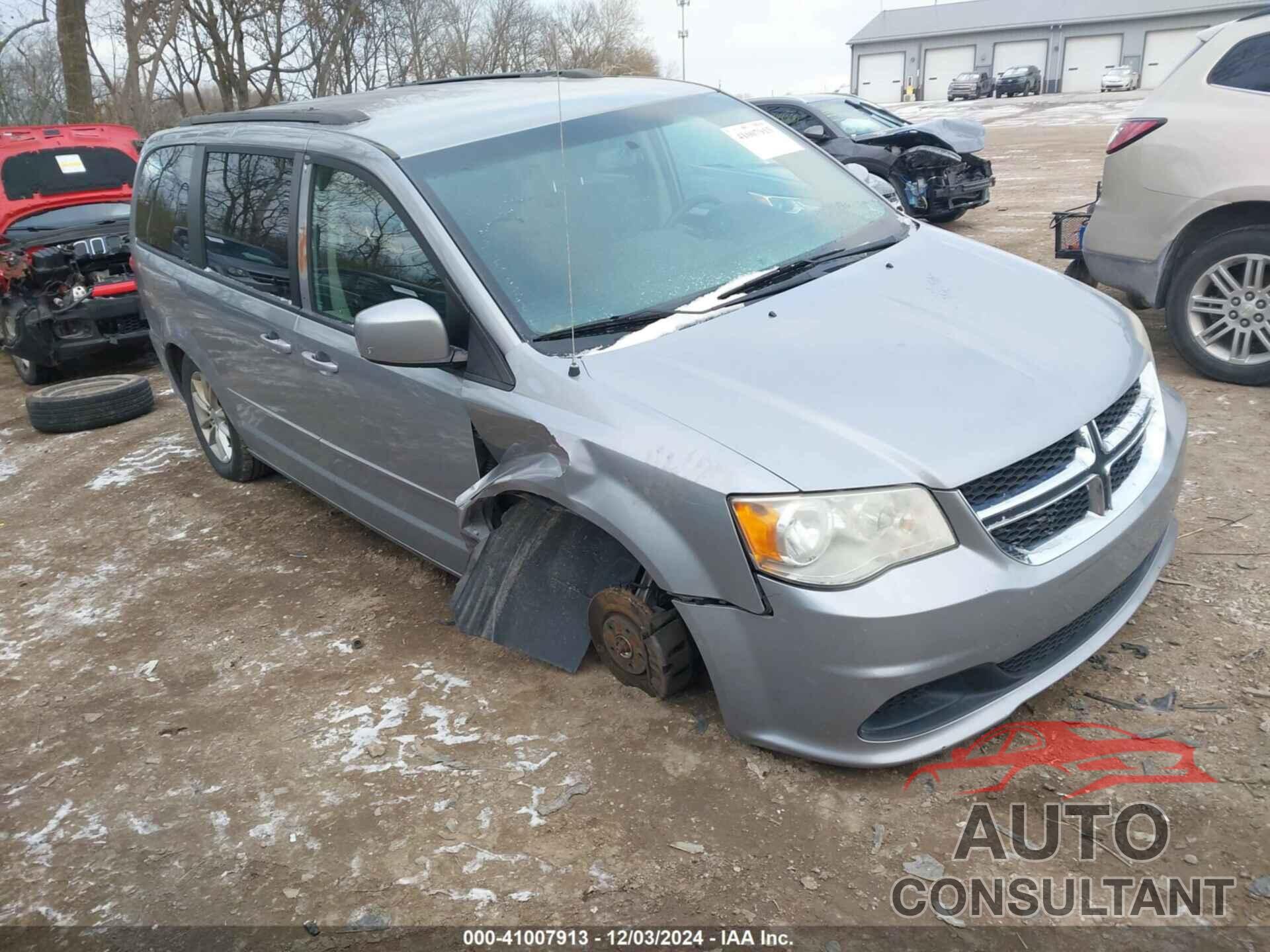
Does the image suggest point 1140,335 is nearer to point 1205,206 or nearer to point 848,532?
point 848,532

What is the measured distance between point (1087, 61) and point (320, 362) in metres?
60.7

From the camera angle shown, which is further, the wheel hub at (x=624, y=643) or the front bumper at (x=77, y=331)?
the front bumper at (x=77, y=331)

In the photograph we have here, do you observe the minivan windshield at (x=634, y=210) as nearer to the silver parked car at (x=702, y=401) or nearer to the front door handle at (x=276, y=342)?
the silver parked car at (x=702, y=401)

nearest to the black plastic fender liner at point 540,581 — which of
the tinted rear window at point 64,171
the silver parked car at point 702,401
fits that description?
the silver parked car at point 702,401

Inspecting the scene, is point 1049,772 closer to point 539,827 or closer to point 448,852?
point 539,827

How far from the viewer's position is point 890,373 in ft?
8.74

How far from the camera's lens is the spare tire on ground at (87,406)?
6.64 metres

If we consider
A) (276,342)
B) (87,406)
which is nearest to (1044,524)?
(276,342)

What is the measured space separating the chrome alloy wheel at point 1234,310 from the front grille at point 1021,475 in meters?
3.06

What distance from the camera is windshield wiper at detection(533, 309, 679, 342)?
9.68 feet

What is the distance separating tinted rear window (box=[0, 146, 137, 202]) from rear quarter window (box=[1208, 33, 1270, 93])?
7773 mm

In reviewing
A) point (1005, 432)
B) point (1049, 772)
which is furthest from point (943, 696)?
point (1005, 432)

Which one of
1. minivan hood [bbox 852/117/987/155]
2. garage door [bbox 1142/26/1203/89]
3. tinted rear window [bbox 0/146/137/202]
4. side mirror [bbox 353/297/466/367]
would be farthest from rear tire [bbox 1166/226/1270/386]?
garage door [bbox 1142/26/1203/89]

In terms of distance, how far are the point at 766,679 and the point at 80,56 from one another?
18.7 meters
